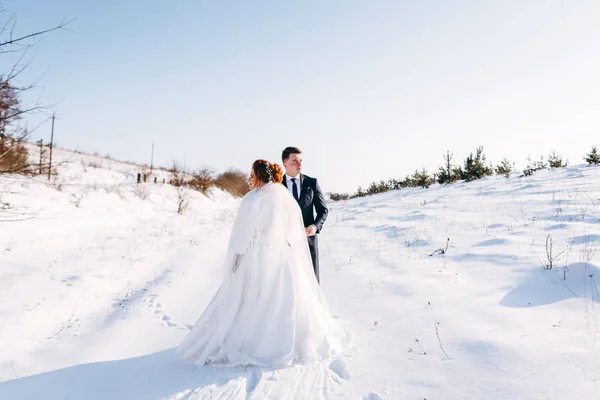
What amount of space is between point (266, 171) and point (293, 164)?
2.60ft

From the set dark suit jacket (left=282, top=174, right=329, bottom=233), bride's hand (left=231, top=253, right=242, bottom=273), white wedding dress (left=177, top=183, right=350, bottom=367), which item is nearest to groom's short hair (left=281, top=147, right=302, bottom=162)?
dark suit jacket (left=282, top=174, right=329, bottom=233)

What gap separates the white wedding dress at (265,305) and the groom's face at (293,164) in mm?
767

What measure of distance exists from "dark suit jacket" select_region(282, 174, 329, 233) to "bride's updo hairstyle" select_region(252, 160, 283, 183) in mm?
802

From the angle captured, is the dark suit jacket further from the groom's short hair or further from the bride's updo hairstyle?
the bride's updo hairstyle

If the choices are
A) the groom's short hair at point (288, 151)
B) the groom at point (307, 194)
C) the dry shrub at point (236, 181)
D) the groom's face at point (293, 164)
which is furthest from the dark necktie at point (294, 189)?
the dry shrub at point (236, 181)

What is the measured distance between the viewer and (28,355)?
3.73m

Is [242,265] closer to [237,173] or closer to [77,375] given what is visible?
[77,375]

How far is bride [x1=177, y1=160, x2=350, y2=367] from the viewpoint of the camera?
11.5 feet

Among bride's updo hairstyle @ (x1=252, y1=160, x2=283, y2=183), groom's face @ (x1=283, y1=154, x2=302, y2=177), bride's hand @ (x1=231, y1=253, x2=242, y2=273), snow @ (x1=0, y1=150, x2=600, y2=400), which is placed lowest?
Result: snow @ (x1=0, y1=150, x2=600, y2=400)

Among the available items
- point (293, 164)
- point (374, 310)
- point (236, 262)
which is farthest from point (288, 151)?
point (374, 310)

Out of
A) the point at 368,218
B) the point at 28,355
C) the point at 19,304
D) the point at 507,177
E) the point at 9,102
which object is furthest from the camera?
the point at 507,177

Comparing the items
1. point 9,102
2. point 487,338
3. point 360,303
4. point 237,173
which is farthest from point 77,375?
point 237,173

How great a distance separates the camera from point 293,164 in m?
4.60

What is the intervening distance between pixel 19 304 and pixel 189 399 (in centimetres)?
375
